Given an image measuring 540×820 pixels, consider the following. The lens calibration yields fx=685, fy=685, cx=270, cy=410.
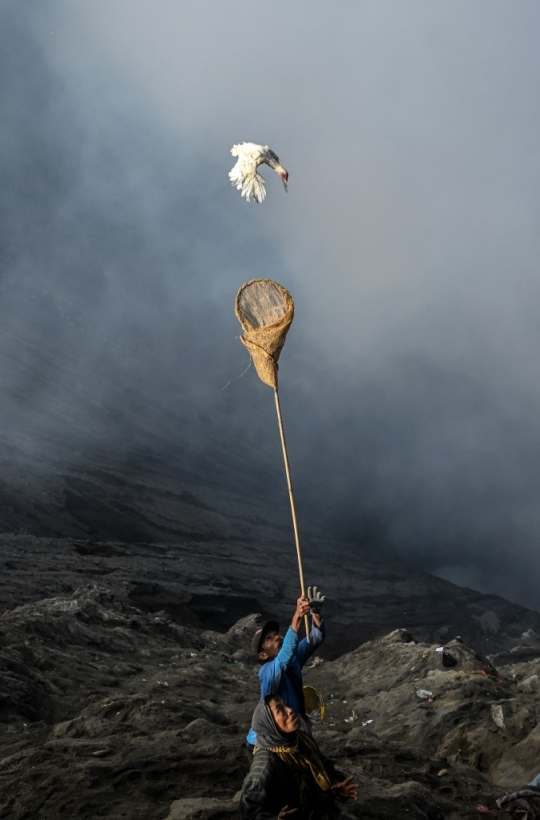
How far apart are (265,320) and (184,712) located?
4.04 m

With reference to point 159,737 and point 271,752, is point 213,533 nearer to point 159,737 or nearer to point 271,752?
point 159,737

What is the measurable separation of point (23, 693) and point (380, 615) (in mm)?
20203

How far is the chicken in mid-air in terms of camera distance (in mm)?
5039

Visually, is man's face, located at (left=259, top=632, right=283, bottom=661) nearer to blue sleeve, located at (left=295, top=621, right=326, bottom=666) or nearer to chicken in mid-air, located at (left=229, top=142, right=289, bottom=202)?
blue sleeve, located at (left=295, top=621, right=326, bottom=666)

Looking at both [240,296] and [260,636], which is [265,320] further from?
[260,636]

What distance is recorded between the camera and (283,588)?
80.5 ft

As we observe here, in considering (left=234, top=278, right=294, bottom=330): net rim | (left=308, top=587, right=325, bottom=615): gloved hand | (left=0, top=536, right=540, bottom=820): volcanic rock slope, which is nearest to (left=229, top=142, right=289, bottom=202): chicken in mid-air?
(left=234, top=278, right=294, bottom=330): net rim

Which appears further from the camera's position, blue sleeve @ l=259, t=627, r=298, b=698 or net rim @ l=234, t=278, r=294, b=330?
net rim @ l=234, t=278, r=294, b=330

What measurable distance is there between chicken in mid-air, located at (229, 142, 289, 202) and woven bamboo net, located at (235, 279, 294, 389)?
2.65ft

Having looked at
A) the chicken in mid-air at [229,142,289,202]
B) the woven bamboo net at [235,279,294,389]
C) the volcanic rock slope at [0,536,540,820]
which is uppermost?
the chicken in mid-air at [229,142,289,202]

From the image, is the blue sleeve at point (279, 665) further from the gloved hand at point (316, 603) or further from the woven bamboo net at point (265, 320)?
the woven bamboo net at point (265, 320)

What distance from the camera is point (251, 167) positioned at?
5.08m

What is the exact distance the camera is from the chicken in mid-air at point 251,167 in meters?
5.04

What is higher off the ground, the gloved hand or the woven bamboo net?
the woven bamboo net
